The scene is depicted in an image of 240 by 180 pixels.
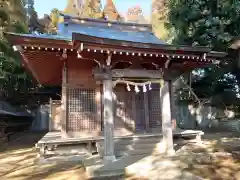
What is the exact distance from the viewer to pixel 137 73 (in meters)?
7.34

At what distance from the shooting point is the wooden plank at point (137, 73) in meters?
7.06

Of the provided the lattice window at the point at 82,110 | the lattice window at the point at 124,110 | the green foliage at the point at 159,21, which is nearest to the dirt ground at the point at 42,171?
the lattice window at the point at 82,110

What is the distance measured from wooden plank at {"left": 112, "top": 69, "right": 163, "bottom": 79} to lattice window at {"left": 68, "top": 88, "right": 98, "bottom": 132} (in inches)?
96.5

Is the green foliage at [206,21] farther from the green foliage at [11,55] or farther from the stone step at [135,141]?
the green foliage at [11,55]

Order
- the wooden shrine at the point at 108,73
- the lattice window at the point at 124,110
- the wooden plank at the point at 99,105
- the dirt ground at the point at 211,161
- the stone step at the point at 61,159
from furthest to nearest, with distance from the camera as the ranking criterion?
the lattice window at the point at 124,110
the wooden plank at the point at 99,105
the stone step at the point at 61,159
the wooden shrine at the point at 108,73
the dirt ground at the point at 211,161

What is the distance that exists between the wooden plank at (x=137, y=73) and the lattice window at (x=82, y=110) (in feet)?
8.04

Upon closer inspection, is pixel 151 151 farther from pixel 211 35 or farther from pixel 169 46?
pixel 211 35

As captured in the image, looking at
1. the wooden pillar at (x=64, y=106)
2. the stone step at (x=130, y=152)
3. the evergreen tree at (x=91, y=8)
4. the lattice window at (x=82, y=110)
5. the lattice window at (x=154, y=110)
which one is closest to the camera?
the stone step at (x=130, y=152)

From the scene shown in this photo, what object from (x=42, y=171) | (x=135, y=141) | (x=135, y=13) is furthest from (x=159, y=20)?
(x=135, y=13)

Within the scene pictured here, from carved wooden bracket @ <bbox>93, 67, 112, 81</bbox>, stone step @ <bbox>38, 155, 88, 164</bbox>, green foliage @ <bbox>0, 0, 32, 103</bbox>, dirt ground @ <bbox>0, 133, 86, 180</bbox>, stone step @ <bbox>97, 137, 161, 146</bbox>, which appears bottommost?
dirt ground @ <bbox>0, 133, 86, 180</bbox>

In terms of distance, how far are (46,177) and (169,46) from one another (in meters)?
5.03

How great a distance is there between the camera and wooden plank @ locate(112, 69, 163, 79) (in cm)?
706

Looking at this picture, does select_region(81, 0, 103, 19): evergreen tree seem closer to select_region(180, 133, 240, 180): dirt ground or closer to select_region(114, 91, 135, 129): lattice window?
select_region(114, 91, 135, 129): lattice window

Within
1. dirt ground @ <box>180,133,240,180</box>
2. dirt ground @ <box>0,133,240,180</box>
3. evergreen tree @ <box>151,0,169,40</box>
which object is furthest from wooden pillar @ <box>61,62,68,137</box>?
evergreen tree @ <box>151,0,169,40</box>
